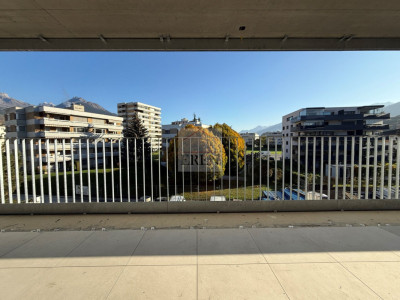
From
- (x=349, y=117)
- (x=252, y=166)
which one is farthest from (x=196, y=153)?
(x=349, y=117)

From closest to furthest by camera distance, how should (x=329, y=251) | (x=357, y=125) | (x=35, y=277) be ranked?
(x=35, y=277) < (x=329, y=251) < (x=357, y=125)

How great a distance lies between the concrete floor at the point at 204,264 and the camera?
3.87ft

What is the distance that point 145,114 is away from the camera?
5981 centimetres

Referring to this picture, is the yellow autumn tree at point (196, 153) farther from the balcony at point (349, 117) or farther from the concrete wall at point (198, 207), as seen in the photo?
the balcony at point (349, 117)

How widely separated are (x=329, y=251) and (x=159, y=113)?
68924 mm

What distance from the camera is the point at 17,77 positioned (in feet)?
174

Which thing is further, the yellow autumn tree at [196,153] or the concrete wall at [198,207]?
the yellow autumn tree at [196,153]

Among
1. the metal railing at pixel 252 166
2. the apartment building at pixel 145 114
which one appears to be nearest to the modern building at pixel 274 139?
the metal railing at pixel 252 166

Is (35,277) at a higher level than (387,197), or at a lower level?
lower

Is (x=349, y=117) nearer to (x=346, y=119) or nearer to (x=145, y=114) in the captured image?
(x=346, y=119)
